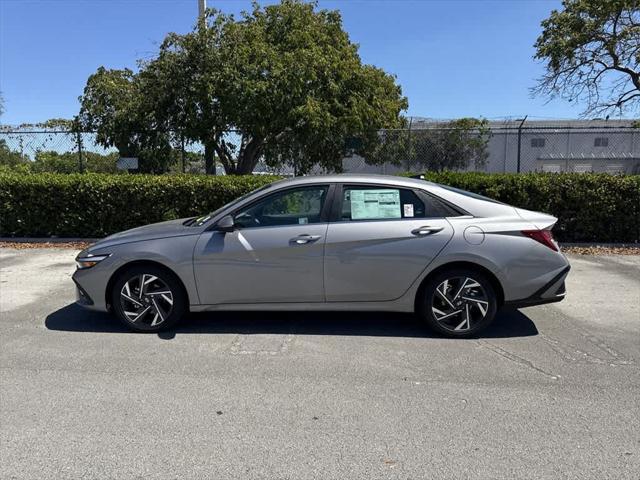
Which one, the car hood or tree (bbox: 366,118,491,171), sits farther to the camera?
tree (bbox: 366,118,491,171)

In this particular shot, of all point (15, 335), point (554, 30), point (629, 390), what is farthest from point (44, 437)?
point (554, 30)

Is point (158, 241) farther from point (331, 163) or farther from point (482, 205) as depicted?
point (331, 163)

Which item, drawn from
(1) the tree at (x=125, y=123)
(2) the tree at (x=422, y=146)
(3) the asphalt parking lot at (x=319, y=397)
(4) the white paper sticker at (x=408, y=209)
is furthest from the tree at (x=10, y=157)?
(4) the white paper sticker at (x=408, y=209)

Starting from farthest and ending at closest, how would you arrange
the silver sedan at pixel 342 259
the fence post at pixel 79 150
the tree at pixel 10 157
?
the tree at pixel 10 157, the fence post at pixel 79 150, the silver sedan at pixel 342 259

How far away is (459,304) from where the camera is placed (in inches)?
197

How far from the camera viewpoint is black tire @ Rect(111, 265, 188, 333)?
5.16 metres

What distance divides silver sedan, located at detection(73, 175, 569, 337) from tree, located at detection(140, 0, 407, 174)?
9.45 m

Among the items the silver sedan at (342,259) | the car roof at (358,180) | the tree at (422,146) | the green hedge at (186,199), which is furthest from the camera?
the tree at (422,146)

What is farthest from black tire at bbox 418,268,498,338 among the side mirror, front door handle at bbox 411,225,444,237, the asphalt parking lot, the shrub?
the shrub

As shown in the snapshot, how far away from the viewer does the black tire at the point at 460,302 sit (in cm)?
499

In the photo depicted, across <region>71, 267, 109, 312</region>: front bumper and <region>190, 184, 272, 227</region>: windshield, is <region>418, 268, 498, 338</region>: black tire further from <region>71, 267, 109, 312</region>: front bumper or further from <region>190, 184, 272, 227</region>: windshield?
<region>71, 267, 109, 312</region>: front bumper

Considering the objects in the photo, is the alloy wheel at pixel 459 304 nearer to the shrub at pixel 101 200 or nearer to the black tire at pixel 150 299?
the black tire at pixel 150 299

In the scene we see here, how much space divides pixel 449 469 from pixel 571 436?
0.91 meters

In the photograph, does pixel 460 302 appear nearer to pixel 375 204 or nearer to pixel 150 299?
pixel 375 204
